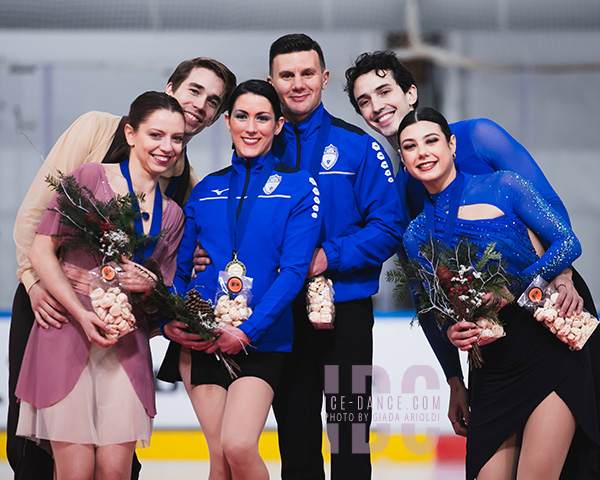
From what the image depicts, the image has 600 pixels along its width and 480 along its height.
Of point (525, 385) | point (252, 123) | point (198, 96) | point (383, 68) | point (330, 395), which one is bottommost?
point (330, 395)

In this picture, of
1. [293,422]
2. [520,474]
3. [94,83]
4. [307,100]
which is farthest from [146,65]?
[520,474]

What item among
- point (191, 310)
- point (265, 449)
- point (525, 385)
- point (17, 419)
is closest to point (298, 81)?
point (191, 310)

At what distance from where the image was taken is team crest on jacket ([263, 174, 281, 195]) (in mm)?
3123

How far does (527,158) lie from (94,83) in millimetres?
5252

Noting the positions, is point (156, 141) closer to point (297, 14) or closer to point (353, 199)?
point (353, 199)

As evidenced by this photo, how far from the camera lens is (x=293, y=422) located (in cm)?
336

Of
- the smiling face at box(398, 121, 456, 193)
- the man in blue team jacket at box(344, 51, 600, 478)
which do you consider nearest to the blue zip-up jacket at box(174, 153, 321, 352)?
the smiling face at box(398, 121, 456, 193)

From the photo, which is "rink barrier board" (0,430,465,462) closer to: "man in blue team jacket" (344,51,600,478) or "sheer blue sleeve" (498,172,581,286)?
"man in blue team jacket" (344,51,600,478)

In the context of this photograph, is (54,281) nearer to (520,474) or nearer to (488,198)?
(488,198)

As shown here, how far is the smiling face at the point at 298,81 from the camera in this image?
336 centimetres

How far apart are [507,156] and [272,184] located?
3.07ft

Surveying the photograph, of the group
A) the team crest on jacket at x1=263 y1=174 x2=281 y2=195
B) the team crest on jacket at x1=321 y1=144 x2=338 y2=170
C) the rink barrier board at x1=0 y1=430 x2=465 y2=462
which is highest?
the team crest on jacket at x1=321 y1=144 x2=338 y2=170

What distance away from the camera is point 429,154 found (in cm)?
299

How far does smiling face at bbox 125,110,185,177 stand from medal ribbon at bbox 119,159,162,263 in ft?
0.20
